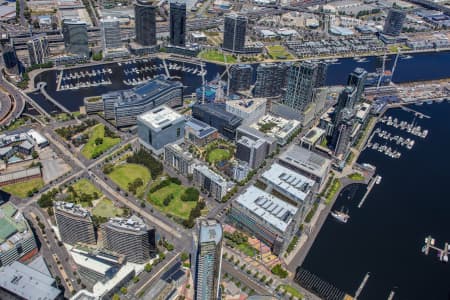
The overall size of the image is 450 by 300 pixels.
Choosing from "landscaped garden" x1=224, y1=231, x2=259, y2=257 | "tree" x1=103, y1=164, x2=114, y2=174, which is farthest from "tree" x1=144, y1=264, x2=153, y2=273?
"tree" x1=103, y1=164, x2=114, y2=174

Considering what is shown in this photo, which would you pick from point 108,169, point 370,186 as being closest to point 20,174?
point 108,169

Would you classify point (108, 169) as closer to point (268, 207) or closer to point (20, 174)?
point (20, 174)

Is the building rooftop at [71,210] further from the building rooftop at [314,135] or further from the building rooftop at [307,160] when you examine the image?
the building rooftop at [314,135]

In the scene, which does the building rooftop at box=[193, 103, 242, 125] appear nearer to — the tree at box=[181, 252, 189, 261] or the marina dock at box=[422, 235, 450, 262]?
the tree at box=[181, 252, 189, 261]

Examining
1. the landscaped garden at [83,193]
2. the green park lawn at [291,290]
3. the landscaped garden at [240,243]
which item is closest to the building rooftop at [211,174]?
the landscaped garden at [240,243]

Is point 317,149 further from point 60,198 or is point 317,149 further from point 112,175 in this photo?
point 60,198

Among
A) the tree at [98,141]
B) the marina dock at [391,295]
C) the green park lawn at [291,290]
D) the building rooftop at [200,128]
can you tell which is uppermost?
the building rooftop at [200,128]

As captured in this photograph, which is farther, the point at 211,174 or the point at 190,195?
the point at 211,174
